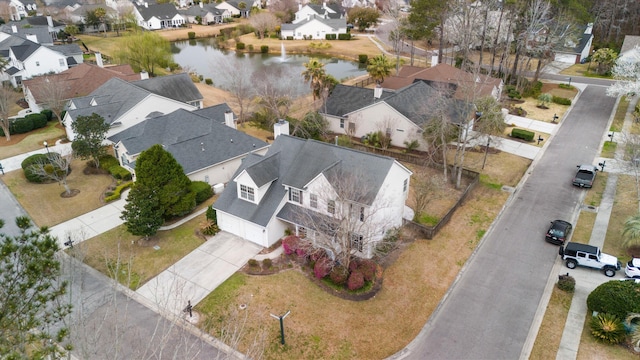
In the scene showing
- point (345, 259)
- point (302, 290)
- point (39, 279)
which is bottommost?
point (302, 290)

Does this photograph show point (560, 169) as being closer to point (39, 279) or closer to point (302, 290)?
point (302, 290)

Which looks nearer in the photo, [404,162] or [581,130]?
[404,162]

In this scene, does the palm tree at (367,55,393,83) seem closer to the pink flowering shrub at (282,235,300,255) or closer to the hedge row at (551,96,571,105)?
the hedge row at (551,96,571,105)

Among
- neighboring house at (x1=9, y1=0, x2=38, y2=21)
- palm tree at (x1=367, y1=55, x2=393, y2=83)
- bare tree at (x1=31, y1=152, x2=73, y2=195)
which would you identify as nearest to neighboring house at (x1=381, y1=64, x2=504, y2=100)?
palm tree at (x1=367, y1=55, x2=393, y2=83)

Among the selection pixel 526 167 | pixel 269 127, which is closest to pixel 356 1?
pixel 269 127

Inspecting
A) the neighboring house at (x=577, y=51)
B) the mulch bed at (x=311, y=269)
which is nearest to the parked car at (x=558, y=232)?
the mulch bed at (x=311, y=269)

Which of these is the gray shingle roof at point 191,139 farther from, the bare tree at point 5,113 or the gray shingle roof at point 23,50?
the gray shingle roof at point 23,50
